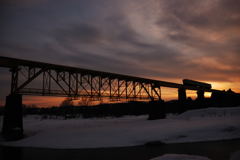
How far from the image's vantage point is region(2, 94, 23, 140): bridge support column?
2589cm

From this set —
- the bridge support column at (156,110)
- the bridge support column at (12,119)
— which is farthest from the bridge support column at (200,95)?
the bridge support column at (12,119)

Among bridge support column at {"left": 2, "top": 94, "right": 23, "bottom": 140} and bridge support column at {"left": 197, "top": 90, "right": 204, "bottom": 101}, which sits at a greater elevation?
bridge support column at {"left": 197, "top": 90, "right": 204, "bottom": 101}

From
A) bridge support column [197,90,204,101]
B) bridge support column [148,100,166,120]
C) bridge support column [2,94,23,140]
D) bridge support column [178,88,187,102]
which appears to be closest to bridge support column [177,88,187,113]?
bridge support column [178,88,187,102]

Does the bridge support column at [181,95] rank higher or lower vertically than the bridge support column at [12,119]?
higher

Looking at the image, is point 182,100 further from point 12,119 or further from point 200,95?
point 12,119

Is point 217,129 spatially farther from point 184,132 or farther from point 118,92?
point 118,92

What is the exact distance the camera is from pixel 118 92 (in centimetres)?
4356

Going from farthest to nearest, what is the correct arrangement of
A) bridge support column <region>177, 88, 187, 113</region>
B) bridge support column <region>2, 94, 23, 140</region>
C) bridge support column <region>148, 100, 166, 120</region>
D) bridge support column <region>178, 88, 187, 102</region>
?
bridge support column <region>178, 88, 187, 102</region> < bridge support column <region>177, 88, 187, 113</region> < bridge support column <region>148, 100, 166, 120</region> < bridge support column <region>2, 94, 23, 140</region>

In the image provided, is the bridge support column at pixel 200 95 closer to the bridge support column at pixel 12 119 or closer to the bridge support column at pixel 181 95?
the bridge support column at pixel 181 95

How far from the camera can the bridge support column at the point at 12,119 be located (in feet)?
84.9

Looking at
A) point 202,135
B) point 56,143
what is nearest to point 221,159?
point 202,135

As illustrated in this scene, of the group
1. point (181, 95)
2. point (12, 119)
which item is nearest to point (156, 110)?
point (181, 95)

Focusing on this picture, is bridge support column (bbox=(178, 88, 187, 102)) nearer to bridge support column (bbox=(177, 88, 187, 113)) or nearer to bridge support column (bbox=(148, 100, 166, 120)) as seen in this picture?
bridge support column (bbox=(177, 88, 187, 113))

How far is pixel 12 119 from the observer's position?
26.2 m
